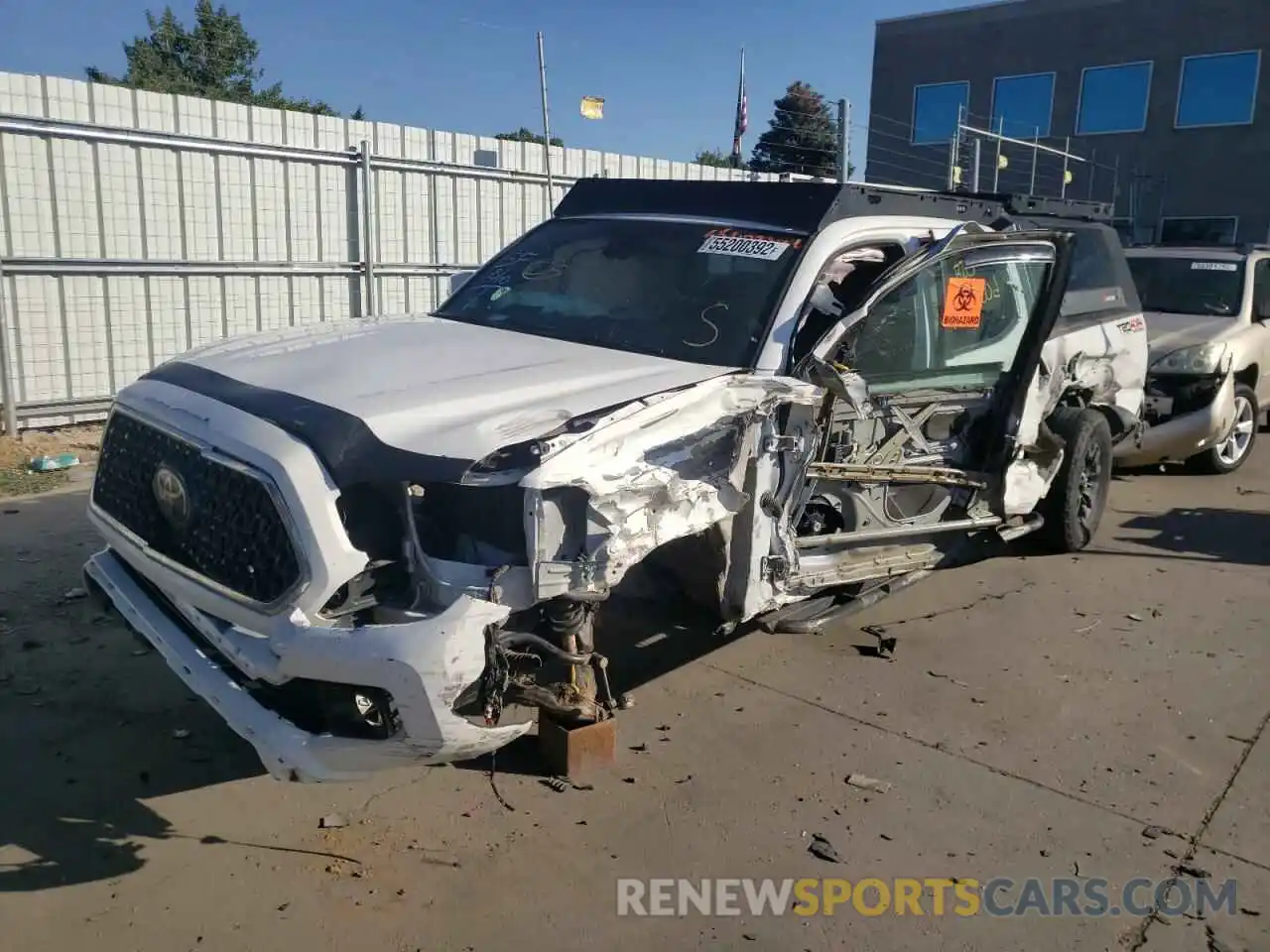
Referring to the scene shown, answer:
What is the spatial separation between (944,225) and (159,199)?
678 cm

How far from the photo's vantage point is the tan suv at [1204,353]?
7.82m

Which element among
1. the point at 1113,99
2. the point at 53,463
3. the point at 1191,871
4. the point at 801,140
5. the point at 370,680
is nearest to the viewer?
the point at 370,680

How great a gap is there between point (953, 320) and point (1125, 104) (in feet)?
74.1

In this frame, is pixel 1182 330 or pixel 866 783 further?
pixel 1182 330

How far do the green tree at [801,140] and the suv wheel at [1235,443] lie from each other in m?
4.95

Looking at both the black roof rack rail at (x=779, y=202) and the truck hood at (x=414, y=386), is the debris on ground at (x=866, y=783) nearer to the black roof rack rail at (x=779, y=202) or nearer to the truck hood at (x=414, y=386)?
the truck hood at (x=414, y=386)

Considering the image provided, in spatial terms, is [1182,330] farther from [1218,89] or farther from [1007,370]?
[1218,89]

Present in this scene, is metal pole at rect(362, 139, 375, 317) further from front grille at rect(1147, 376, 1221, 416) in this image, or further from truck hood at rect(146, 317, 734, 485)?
front grille at rect(1147, 376, 1221, 416)

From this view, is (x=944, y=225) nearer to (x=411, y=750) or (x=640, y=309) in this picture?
(x=640, y=309)

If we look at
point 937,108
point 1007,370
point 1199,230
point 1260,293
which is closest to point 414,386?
point 1007,370

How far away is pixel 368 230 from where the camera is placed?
979cm

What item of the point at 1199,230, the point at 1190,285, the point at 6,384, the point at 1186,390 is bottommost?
the point at 6,384

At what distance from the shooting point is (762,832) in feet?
11.0

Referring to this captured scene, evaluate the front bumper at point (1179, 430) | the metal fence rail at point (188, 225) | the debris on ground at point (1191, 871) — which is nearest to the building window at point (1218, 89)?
the front bumper at point (1179, 430)
